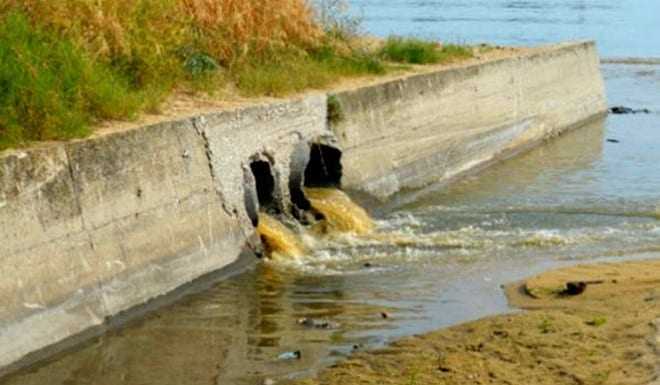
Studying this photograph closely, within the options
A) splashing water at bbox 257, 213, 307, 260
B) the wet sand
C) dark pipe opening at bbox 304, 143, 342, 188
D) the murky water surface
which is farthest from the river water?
the murky water surface

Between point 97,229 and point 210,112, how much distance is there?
2409mm

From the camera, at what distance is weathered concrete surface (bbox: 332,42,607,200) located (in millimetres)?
14578

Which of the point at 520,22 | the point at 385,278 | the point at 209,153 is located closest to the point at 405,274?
the point at 385,278

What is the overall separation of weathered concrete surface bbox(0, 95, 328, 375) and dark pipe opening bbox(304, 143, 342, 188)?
1.44 m

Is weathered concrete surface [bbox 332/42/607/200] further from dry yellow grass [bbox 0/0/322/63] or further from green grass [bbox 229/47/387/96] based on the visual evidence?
dry yellow grass [bbox 0/0/322/63]

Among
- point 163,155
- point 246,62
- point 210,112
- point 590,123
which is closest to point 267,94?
point 246,62

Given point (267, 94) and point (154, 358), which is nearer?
point (154, 358)

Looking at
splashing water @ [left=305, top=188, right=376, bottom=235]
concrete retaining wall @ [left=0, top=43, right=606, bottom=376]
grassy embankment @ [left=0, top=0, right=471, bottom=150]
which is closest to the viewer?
concrete retaining wall @ [left=0, top=43, right=606, bottom=376]

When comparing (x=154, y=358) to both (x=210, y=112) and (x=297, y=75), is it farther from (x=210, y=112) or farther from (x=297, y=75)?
(x=297, y=75)

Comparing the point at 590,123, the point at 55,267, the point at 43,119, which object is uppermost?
the point at 43,119

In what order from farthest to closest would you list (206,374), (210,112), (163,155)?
(210,112) < (163,155) < (206,374)

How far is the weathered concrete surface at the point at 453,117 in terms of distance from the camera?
47.8 ft

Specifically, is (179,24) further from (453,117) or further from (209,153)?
(453,117)

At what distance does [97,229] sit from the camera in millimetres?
9547
